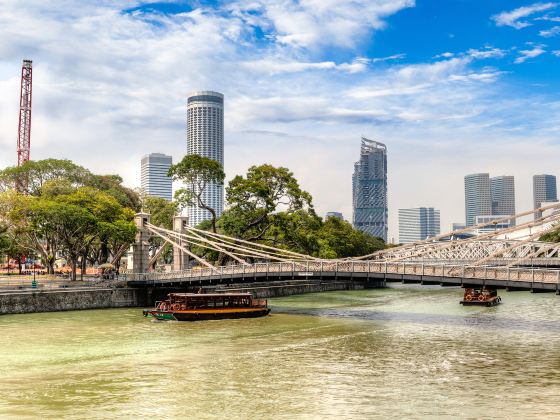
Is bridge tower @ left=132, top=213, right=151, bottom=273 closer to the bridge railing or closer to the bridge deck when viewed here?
A: the bridge railing

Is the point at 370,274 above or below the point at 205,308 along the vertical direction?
above

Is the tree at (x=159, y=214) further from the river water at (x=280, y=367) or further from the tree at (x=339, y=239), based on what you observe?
the river water at (x=280, y=367)

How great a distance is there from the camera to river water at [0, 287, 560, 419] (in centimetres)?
2553

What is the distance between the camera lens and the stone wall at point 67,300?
55.9m

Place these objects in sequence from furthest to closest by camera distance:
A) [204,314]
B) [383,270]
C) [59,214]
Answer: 1. [59,214]
2. [383,270]
3. [204,314]

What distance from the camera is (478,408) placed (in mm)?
25250

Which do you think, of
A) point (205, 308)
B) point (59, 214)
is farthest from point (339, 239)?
point (205, 308)

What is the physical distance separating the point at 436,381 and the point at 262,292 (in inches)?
2058

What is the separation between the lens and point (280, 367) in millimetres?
33344

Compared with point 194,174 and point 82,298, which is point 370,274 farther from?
point 194,174

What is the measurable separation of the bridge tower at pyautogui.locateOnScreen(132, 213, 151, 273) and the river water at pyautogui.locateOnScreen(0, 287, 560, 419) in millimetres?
16409

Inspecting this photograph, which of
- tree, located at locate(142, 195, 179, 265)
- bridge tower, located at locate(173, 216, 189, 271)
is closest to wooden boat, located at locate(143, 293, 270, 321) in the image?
bridge tower, located at locate(173, 216, 189, 271)

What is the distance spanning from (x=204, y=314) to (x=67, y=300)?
46.2ft

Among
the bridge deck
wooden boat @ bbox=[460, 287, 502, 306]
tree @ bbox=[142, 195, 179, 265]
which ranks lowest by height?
wooden boat @ bbox=[460, 287, 502, 306]
